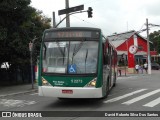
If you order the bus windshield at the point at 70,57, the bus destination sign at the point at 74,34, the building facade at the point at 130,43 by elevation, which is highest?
the building facade at the point at 130,43

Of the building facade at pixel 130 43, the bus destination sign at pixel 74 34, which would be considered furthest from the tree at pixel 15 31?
the building facade at pixel 130 43

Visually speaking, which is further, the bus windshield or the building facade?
the building facade

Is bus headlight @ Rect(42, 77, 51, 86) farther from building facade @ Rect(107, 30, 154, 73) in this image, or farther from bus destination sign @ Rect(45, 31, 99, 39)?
building facade @ Rect(107, 30, 154, 73)

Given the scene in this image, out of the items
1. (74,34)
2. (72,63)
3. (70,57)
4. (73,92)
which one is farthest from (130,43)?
(73,92)

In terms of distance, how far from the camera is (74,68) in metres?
12.8

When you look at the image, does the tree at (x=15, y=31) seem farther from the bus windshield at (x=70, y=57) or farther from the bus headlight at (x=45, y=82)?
the bus headlight at (x=45, y=82)

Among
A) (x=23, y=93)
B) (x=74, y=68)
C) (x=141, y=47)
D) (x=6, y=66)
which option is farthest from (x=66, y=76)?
(x=141, y=47)

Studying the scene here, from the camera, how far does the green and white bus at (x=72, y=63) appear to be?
41.4 feet

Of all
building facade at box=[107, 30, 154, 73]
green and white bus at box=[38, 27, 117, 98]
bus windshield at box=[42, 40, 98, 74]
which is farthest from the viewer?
building facade at box=[107, 30, 154, 73]

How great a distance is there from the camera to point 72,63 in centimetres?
1287

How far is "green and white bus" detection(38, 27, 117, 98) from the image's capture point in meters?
12.6

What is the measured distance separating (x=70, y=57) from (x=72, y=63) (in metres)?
0.27

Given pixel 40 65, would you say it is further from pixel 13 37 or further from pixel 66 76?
pixel 13 37

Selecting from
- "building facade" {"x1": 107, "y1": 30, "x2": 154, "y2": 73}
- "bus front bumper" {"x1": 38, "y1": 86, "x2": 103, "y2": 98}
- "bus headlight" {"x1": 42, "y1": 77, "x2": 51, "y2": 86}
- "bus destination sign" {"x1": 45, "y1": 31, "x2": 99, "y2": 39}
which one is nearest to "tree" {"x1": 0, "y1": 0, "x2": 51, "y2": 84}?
"bus destination sign" {"x1": 45, "y1": 31, "x2": 99, "y2": 39}
